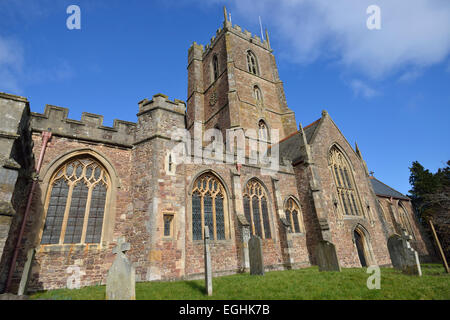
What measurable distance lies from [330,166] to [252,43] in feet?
66.0

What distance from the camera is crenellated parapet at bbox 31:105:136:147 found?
9516 mm

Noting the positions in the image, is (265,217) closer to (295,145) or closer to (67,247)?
(295,145)

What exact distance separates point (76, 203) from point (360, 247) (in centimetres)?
1646

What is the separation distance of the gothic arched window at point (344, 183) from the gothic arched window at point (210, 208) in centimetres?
848

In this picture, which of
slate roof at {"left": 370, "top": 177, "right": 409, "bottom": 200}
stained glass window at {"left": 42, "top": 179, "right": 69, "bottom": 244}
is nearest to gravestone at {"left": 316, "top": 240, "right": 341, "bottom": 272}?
stained glass window at {"left": 42, "top": 179, "right": 69, "bottom": 244}

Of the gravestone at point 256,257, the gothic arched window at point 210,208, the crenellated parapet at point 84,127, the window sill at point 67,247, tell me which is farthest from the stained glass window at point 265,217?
the window sill at point 67,247

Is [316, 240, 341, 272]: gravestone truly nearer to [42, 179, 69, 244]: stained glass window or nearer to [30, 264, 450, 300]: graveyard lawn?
[30, 264, 450, 300]: graveyard lawn

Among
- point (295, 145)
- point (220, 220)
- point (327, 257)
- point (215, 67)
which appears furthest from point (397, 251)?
point (215, 67)

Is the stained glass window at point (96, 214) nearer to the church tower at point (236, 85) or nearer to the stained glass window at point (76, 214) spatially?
the stained glass window at point (76, 214)

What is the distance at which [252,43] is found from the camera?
29.2 m

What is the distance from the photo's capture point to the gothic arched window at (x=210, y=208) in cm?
1140

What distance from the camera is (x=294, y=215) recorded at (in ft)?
49.0
